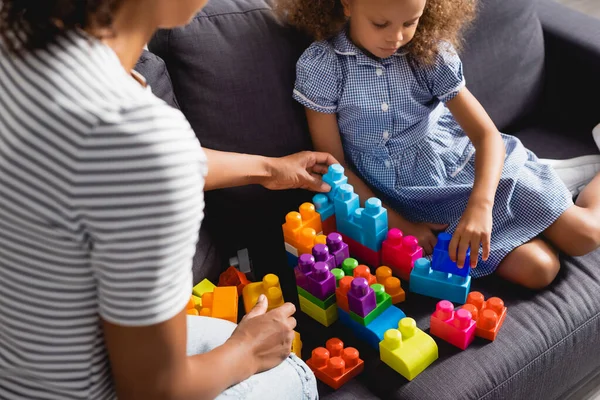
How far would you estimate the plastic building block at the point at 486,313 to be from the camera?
126cm

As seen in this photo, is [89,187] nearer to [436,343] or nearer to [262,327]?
[262,327]

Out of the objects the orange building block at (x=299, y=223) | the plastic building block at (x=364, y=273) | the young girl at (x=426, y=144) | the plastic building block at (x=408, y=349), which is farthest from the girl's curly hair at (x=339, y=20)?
the plastic building block at (x=408, y=349)

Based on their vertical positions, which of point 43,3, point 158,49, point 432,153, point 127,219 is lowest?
point 432,153

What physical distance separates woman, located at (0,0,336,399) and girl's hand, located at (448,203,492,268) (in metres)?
0.69

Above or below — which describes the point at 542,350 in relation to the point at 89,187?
below

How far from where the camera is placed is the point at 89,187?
66 centimetres

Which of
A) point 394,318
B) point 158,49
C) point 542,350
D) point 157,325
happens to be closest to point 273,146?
point 158,49

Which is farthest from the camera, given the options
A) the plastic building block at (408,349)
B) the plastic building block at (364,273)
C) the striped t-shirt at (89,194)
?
the plastic building block at (364,273)

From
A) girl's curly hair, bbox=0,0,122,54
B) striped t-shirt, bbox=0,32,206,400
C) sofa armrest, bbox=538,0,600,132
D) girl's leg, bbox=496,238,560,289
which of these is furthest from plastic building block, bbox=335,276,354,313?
sofa armrest, bbox=538,0,600,132

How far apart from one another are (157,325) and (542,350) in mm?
845

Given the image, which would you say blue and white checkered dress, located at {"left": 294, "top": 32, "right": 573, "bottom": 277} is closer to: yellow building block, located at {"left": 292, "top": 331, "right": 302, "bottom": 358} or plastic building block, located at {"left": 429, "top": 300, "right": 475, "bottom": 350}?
plastic building block, located at {"left": 429, "top": 300, "right": 475, "bottom": 350}

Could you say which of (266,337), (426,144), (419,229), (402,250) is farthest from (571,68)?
(266,337)

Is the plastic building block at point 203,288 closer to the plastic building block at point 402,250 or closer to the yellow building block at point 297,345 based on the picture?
the yellow building block at point 297,345

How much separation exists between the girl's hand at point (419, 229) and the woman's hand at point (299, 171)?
0.56 ft
